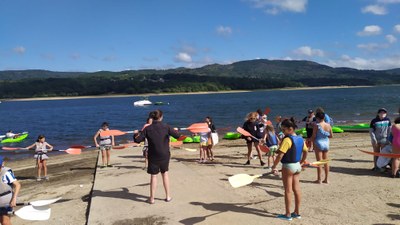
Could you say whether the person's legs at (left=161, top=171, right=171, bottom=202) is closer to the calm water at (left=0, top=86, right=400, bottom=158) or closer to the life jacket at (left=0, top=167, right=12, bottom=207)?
the life jacket at (left=0, top=167, right=12, bottom=207)

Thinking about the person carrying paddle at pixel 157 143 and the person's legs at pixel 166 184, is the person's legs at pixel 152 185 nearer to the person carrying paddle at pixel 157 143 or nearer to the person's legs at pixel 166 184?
the person carrying paddle at pixel 157 143

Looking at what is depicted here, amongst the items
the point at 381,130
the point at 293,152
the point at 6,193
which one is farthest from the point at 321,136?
the point at 6,193

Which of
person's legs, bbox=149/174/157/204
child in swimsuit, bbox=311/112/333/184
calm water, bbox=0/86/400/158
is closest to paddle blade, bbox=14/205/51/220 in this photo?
person's legs, bbox=149/174/157/204

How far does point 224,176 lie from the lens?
10430 mm

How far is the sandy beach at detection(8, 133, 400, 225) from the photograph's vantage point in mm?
6938

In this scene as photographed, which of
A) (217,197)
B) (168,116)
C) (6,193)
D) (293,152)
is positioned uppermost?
(293,152)

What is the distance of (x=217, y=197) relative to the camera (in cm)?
821

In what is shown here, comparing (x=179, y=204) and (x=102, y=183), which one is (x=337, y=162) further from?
(x=102, y=183)

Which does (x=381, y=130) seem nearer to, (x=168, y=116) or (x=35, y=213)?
(x=35, y=213)

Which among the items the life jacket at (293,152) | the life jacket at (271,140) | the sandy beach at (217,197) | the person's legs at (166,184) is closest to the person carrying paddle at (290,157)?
the life jacket at (293,152)

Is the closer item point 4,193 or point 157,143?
point 4,193

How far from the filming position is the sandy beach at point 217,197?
22.8 feet

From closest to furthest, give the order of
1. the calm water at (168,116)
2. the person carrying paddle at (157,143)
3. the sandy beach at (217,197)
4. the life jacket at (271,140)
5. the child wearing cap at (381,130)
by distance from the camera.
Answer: the sandy beach at (217,197) → the person carrying paddle at (157,143) → the child wearing cap at (381,130) → the life jacket at (271,140) → the calm water at (168,116)

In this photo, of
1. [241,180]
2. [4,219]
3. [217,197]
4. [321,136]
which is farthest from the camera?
[321,136]
